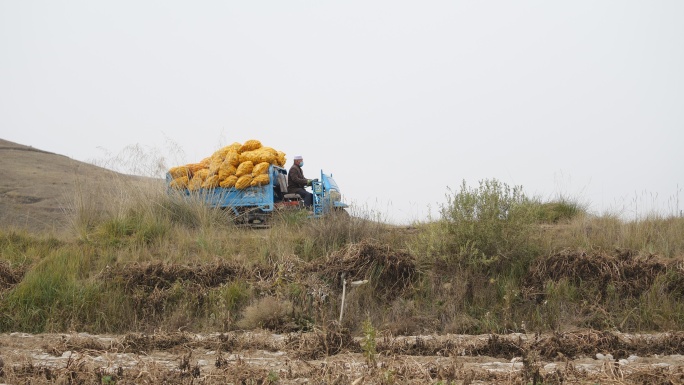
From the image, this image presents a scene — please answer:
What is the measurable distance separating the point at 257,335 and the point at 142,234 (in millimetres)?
5345

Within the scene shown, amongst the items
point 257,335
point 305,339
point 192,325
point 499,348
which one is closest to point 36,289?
point 192,325

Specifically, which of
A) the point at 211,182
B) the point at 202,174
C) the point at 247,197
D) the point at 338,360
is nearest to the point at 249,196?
the point at 247,197

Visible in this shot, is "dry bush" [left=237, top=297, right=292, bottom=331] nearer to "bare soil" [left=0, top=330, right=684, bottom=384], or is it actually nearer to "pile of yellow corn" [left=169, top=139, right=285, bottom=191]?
"bare soil" [left=0, top=330, right=684, bottom=384]

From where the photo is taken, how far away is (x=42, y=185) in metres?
23.2

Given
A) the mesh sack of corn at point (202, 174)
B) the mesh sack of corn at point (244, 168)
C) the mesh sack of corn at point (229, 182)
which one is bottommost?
the mesh sack of corn at point (229, 182)

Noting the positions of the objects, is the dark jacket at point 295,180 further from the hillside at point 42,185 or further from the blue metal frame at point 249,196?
the hillside at point 42,185

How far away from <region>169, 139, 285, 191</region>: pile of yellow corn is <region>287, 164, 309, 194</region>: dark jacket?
487 mm

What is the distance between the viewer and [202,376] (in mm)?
5152

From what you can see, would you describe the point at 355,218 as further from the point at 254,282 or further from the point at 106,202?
the point at 106,202

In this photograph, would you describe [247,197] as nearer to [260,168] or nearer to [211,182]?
[260,168]

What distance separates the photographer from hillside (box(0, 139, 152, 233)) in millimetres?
14273

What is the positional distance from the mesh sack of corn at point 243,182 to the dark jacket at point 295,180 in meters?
1.17

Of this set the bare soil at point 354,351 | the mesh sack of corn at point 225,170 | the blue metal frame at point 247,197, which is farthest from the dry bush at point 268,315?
the mesh sack of corn at point 225,170

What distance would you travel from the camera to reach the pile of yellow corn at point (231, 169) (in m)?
14.8
